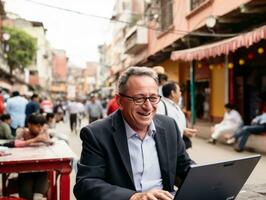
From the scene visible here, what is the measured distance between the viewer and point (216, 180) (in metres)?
2.36

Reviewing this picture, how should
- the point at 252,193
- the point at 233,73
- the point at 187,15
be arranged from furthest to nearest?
the point at 187,15
the point at 233,73
the point at 252,193

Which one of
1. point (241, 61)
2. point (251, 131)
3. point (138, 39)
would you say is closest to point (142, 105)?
point (251, 131)

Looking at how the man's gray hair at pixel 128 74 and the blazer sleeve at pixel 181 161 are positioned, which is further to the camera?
the blazer sleeve at pixel 181 161

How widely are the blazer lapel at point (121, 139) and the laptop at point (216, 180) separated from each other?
1.61 ft

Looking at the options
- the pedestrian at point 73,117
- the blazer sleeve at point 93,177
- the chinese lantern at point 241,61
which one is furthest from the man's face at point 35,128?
the pedestrian at point 73,117

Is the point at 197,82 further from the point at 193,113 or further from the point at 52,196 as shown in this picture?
the point at 52,196

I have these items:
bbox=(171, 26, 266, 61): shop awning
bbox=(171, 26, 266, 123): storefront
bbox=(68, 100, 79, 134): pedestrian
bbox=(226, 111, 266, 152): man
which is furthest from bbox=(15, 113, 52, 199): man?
bbox=(68, 100, 79, 134): pedestrian

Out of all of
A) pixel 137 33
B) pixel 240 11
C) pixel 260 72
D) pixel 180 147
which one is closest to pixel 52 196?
pixel 180 147

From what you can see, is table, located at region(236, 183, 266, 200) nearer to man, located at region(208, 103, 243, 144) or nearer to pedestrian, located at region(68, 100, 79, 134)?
man, located at region(208, 103, 243, 144)

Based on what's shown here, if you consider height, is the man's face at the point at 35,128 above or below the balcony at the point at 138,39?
below

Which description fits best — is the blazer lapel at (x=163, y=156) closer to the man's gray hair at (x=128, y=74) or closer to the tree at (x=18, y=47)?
the man's gray hair at (x=128, y=74)

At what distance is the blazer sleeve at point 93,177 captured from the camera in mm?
2490

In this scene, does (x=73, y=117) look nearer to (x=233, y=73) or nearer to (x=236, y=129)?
(x=233, y=73)

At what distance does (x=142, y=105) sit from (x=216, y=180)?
24.6 inches
